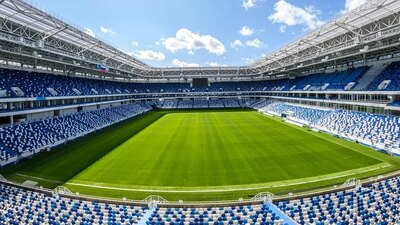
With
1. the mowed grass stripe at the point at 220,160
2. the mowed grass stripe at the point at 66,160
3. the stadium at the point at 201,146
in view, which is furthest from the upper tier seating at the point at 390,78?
the mowed grass stripe at the point at 66,160

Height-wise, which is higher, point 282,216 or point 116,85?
point 116,85

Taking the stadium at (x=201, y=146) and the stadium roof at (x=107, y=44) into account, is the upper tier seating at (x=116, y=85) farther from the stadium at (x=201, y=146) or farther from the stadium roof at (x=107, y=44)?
the stadium roof at (x=107, y=44)

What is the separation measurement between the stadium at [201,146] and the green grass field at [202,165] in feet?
0.43

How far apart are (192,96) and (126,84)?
63.4 feet

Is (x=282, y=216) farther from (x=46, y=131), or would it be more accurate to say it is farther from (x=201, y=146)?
(x=46, y=131)

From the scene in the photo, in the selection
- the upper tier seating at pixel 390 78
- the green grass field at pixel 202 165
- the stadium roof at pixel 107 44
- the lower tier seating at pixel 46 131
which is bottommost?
the green grass field at pixel 202 165

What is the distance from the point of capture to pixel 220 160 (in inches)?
1004

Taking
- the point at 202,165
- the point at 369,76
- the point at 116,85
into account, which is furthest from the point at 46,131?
the point at 369,76

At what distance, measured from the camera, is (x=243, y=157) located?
1030 inches

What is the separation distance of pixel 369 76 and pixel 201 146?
82.1 ft

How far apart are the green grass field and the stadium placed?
130mm

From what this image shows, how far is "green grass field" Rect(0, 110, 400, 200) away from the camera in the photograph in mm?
19344

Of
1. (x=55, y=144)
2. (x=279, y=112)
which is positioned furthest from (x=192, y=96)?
(x=55, y=144)

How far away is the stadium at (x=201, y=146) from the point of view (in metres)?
14.6
